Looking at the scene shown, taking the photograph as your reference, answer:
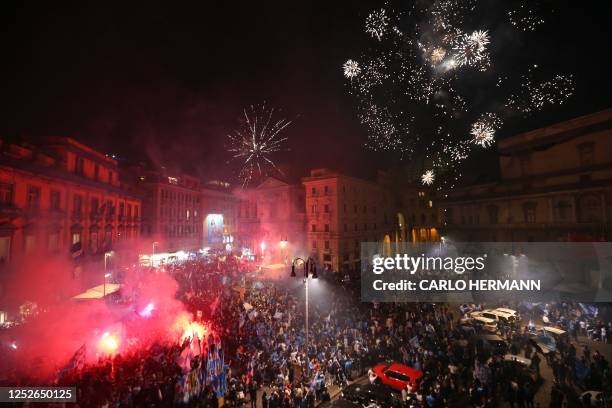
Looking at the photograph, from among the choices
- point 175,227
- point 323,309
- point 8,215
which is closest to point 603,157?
point 323,309

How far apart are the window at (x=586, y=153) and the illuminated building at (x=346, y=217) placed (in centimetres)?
2343

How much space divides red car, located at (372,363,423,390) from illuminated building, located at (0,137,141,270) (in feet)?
73.5

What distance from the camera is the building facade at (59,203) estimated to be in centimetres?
1980

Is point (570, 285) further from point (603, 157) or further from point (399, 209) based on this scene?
point (399, 209)

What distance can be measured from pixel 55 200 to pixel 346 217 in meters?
30.2

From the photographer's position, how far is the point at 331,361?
13516mm

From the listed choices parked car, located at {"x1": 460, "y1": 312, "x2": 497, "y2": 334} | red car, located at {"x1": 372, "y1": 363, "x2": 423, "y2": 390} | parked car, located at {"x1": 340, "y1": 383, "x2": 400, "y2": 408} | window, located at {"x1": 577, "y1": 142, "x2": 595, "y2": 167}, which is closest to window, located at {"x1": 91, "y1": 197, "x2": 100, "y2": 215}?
parked car, located at {"x1": 340, "y1": 383, "x2": 400, "y2": 408}

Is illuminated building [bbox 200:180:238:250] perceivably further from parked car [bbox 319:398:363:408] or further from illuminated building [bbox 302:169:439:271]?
parked car [bbox 319:398:363:408]

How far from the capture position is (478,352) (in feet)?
44.9

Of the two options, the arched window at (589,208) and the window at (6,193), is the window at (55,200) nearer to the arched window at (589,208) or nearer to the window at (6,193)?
the window at (6,193)

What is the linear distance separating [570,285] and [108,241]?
39.3 meters

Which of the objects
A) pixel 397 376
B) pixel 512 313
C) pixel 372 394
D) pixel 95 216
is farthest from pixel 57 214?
pixel 512 313

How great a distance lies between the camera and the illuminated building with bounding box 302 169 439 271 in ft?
132

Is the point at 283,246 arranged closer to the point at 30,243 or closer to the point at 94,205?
the point at 94,205
